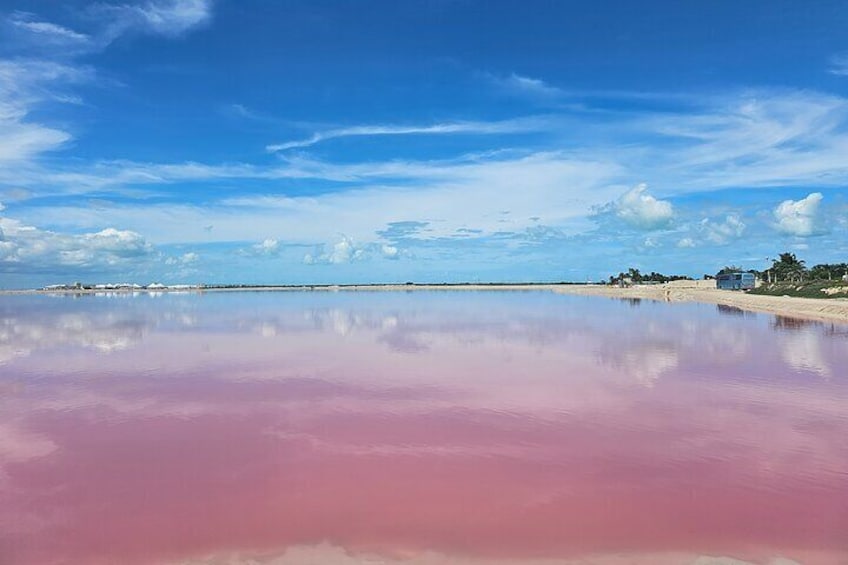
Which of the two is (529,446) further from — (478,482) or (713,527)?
(713,527)

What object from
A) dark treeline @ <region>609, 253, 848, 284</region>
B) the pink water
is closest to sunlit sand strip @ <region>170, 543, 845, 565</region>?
the pink water

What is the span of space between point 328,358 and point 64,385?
9225 mm

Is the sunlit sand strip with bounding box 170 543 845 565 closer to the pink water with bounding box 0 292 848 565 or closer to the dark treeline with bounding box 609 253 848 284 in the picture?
the pink water with bounding box 0 292 848 565

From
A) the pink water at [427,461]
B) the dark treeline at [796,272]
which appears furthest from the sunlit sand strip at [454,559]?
the dark treeline at [796,272]

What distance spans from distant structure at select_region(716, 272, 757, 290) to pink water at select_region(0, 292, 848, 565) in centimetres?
8305

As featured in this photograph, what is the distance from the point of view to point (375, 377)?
63.2 ft

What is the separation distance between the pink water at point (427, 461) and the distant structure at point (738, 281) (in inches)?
3270

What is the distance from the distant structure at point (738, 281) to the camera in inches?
3796

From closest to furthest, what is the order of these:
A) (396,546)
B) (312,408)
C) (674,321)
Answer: (396,546), (312,408), (674,321)

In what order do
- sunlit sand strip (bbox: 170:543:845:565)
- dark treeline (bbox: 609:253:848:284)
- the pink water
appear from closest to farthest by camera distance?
sunlit sand strip (bbox: 170:543:845:565) → the pink water → dark treeline (bbox: 609:253:848:284)

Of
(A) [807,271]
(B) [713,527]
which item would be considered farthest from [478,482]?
(A) [807,271]

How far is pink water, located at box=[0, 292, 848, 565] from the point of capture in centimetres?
760

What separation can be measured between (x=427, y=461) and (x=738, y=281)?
103 meters

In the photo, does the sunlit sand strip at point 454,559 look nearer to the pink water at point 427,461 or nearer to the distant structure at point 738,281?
the pink water at point 427,461
